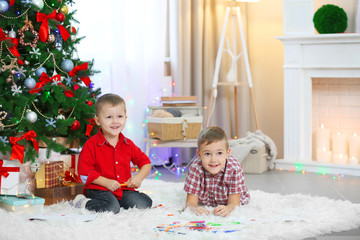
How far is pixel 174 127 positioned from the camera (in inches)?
151

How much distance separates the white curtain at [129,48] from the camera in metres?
3.79

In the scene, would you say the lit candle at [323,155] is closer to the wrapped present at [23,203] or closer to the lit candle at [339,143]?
the lit candle at [339,143]

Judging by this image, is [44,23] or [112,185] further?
[44,23]

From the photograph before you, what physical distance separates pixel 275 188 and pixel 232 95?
55.7 inches

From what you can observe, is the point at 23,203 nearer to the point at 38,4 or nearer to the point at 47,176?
the point at 47,176

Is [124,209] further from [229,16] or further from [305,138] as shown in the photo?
[229,16]

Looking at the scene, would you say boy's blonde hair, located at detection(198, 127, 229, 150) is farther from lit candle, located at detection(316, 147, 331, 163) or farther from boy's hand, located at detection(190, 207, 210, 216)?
lit candle, located at detection(316, 147, 331, 163)

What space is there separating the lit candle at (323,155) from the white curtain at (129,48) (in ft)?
4.28

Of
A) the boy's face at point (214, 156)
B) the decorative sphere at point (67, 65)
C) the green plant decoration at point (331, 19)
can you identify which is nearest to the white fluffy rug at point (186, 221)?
the boy's face at point (214, 156)

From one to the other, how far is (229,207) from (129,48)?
6.30 feet

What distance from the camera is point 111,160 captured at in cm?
267

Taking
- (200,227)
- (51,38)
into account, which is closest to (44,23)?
(51,38)

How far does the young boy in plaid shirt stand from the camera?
8.29 ft

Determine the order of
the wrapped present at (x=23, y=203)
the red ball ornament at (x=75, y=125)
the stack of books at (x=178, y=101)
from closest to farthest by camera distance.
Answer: the wrapped present at (x=23, y=203)
the red ball ornament at (x=75, y=125)
the stack of books at (x=178, y=101)
